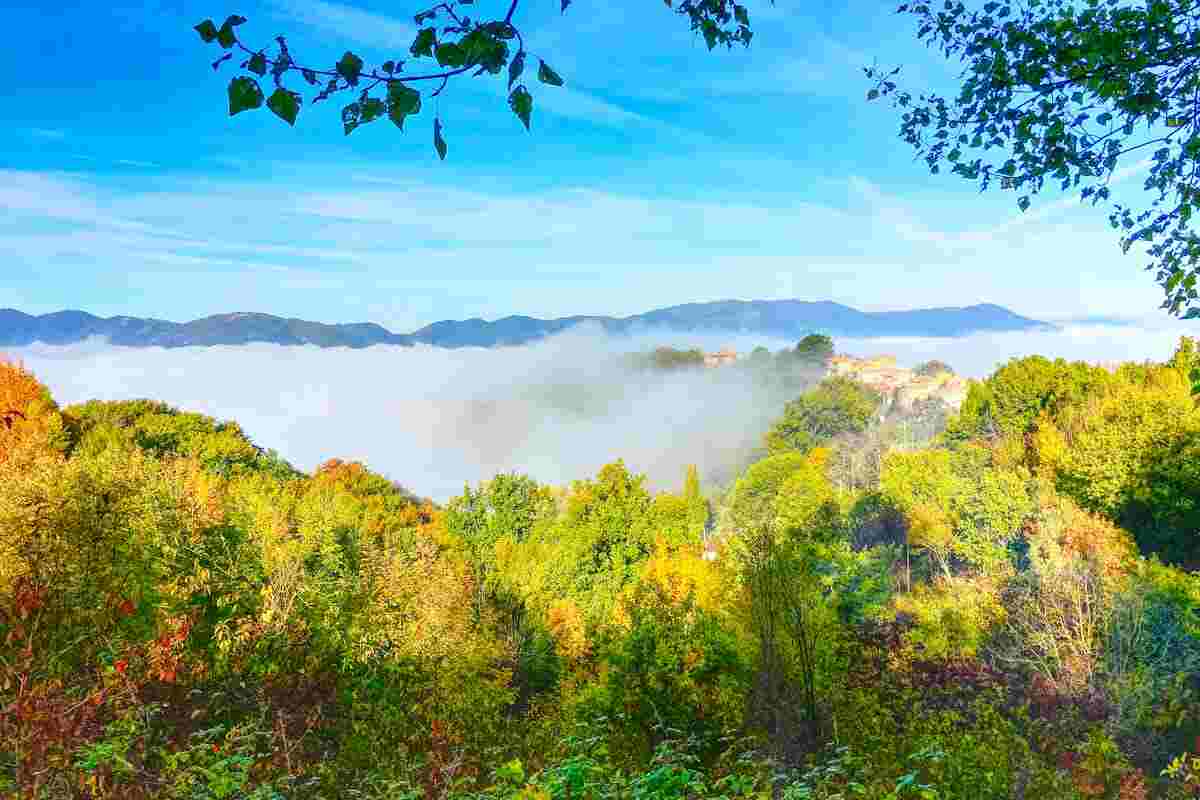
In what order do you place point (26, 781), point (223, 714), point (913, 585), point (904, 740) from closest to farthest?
point (26, 781) < point (904, 740) < point (223, 714) < point (913, 585)

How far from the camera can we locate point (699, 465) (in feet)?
511

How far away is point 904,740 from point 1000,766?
300 cm

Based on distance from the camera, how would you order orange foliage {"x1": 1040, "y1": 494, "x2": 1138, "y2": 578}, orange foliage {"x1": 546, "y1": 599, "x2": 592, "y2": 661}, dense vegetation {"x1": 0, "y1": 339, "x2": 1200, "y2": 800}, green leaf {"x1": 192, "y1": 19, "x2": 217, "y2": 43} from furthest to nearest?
orange foliage {"x1": 546, "y1": 599, "x2": 592, "y2": 661}, orange foliage {"x1": 1040, "y1": 494, "x2": 1138, "y2": 578}, dense vegetation {"x1": 0, "y1": 339, "x2": 1200, "y2": 800}, green leaf {"x1": 192, "y1": 19, "x2": 217, "y2": 43}

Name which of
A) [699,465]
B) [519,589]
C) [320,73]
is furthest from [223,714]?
[699,465]

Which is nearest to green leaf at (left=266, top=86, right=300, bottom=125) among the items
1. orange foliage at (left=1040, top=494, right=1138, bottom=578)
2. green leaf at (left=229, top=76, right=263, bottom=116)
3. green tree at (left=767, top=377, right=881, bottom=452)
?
green leaf at (left=229, top=76, right=263, bottom=116)

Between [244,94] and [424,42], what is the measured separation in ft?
2.03

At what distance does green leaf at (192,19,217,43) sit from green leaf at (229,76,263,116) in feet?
0.44

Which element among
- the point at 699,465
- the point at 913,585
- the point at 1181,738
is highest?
the point at 1181,738

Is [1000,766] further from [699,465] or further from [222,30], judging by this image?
[699,465]

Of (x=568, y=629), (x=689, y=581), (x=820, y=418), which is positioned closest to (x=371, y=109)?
(x=689, y=581)

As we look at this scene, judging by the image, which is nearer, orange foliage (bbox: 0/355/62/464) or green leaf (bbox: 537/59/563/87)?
green leaf (bbox: 537/59/563/87)

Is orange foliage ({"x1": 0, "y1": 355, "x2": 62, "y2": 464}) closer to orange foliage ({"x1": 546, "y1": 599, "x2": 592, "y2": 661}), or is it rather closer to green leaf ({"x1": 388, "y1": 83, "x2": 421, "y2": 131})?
orange foliage ({"x1": 546, "y1": 599, "x2": 592, "y2": 661})

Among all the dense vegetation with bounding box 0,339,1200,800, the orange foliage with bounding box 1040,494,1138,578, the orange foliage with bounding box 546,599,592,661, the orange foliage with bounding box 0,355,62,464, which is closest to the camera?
the dense vegetation with bounding box 0,339,1200,800

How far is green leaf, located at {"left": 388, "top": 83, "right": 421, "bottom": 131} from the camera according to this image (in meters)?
2.60
